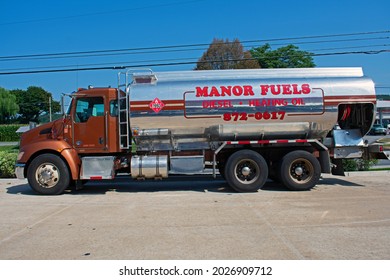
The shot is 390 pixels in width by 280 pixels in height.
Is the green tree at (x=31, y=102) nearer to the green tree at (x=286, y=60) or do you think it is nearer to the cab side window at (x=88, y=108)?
the green tree at (x=286, y=60)

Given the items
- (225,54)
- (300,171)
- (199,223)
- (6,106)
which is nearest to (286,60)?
(225,54)

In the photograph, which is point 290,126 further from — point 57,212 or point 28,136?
point 28,136

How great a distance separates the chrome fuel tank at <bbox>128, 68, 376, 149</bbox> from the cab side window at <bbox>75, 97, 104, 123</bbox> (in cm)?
100

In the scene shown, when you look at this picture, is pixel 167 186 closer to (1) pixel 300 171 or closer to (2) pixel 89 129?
(2) pixel 89 129

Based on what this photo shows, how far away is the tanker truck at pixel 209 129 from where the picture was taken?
9.84m

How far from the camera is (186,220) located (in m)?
7.01

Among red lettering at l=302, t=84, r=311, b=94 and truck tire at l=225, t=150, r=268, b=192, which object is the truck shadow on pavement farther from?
red lettering at l=302, t=84, r=311, b=94

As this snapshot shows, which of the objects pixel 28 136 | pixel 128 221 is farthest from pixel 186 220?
pixel 28 136

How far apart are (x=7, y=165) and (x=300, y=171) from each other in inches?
410

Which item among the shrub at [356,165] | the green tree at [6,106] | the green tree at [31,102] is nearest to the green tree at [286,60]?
the shrub at [356,165]
